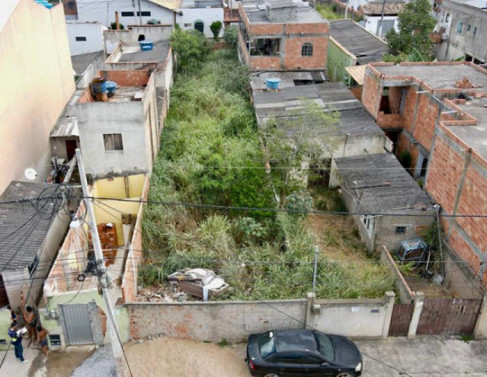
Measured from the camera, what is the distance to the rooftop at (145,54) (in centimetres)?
3086

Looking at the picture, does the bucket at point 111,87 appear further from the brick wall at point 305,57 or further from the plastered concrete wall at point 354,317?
the brick wall at point 305,57

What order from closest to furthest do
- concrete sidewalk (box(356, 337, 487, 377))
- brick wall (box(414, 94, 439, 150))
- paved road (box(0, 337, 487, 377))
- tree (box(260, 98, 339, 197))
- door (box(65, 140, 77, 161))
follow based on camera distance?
paved road (box(0, 337, 487, 377)), concrete sidewalk (box(356, 337, 487, 377)), tree (box(260, 98, 339, 197)), brick wall (box(414, 94, 439, 150)), door (box(65, 140, 77, 161))

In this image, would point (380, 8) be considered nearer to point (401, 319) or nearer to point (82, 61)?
point (82, 61)

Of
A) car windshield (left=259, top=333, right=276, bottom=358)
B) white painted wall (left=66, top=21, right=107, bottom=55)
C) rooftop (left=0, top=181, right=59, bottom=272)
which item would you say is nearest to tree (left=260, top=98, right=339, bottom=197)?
car windshield (left=259, top=333, right=276, bottom=358)

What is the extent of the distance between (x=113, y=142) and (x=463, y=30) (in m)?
31.1

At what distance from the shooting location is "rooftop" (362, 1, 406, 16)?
46688 millimetres

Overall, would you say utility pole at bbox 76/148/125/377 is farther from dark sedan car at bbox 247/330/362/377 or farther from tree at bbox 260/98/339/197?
tree at bbox 260/98/339/197

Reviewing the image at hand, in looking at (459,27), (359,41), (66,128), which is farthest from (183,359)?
(459,27)

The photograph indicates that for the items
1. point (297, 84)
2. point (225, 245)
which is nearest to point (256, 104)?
point (297, 84)

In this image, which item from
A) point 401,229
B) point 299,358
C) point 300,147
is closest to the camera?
point 299,358

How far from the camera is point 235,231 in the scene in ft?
57.4

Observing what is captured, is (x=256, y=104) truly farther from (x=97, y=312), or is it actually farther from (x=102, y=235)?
(x=97, y=312)

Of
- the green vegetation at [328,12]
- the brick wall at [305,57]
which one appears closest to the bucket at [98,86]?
the brick wall at [305,57]

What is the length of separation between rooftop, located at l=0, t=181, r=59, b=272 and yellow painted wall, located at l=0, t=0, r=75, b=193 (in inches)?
86.6
